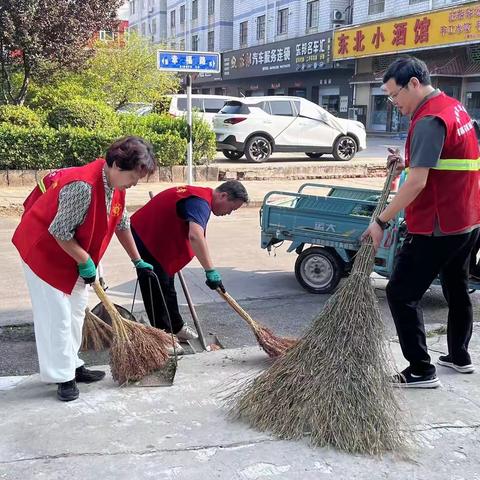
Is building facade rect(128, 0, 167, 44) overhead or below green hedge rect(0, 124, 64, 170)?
overhead

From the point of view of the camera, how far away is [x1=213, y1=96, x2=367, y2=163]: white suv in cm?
1552

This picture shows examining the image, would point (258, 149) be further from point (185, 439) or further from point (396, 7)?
point (396, 7)

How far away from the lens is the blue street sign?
9755 millimetres

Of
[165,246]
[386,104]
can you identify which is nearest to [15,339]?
[165,246]

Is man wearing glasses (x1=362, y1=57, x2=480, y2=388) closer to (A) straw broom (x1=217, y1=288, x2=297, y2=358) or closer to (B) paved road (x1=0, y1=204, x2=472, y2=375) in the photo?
(A) straw broom (x1=217, y1=288, x2=297, y2=358)

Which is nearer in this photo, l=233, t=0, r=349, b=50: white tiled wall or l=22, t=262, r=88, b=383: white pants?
l=22, t=262, r=88, b=383: white pants

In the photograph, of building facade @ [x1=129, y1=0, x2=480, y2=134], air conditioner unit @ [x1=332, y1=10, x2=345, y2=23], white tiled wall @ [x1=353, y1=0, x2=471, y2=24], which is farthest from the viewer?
air conditioner unit @ [x1=332, y1=10, x2=345, y2=23]

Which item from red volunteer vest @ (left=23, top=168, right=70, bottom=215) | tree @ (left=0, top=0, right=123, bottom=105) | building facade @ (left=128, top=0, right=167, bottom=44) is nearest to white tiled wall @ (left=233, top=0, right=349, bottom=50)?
building facade @ (left=128, top=0, right=167, bottom=44)

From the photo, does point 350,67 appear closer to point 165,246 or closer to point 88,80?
point 88,80

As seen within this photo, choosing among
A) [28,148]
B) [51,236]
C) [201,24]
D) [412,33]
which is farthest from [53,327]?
[201,24]

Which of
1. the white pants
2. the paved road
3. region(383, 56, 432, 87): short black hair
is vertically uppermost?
region(383, 56, 432, 87): short black hair

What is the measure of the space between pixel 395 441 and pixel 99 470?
1360 mm

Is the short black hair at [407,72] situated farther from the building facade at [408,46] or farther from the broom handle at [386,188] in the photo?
the building facade at [408,46]

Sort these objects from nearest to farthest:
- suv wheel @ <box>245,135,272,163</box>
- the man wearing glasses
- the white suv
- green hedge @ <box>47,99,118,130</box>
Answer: the man wearing glasses
green hedge @ <box>47,99,118,130</box>
the white suv
suv wheel @ <box>245,135,272,163</box>
